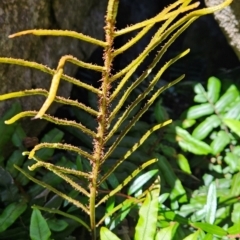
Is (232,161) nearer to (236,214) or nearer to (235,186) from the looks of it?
(235,186)

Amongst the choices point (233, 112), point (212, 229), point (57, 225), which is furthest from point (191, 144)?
point (57, 225)

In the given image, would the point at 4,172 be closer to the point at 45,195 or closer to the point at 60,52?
the point at 45,195

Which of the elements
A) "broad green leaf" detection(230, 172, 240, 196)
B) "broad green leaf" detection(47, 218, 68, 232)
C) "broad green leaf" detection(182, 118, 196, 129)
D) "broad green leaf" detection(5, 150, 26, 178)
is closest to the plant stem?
"broad green leaf" detection(47, 218, 68, 232)

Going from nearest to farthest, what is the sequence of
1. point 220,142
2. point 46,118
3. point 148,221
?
point 46,118
point 148,221
point 220,142

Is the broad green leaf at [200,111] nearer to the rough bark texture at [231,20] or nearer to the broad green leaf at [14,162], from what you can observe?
the rough bark texture at [231,20]

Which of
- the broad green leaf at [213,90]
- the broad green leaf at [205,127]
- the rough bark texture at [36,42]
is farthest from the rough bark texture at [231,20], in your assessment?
the rough bark texture at [36,42]

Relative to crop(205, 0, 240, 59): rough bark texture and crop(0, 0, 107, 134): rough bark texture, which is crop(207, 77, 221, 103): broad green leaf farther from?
crop(0, 0, 107, 134): rough bark texture

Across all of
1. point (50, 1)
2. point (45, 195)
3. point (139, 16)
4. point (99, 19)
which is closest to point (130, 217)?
point (45, 195)
